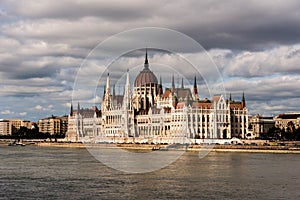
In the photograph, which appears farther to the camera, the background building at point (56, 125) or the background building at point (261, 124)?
the background building at point (56, 125)

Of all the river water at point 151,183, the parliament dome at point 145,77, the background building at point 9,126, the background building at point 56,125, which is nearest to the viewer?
the river water at point 151,183

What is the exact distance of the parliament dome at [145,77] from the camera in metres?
114

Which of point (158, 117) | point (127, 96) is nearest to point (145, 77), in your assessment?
point (127, 96)

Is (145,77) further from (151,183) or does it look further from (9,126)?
(9,126)

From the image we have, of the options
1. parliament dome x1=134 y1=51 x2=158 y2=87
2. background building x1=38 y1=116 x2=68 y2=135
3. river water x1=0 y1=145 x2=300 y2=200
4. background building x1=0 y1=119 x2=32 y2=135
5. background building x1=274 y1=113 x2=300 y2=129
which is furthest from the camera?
background building x1=0 y1=119 x2=32 y2=135

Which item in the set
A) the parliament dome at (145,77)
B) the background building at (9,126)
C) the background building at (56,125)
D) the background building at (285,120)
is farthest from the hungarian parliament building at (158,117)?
the background building at (9,126)

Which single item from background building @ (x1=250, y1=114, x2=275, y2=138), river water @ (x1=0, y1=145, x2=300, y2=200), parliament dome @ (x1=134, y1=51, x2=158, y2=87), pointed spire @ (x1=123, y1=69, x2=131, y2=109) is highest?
parliament dome @ (x1=134, y1=51, x2=158, y2=87)

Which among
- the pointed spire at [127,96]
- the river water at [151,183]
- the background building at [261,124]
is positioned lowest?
the river water at [151,183]

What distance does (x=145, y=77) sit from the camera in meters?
114

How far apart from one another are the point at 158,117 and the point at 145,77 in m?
16.9

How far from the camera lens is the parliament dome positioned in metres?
114

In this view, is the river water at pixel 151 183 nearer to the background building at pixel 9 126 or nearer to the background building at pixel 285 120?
the background building at pixel 285 120

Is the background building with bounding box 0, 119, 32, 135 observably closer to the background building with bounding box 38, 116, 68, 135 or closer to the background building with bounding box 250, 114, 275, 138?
the background building with bounding box 38, 116, 68, 135

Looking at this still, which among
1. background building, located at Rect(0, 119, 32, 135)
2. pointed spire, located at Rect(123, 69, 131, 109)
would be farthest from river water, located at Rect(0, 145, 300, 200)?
background building, located at Rect(0, 119, 32, 135)
